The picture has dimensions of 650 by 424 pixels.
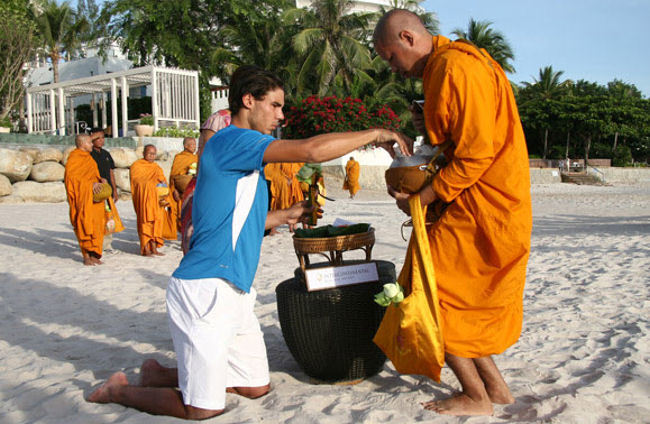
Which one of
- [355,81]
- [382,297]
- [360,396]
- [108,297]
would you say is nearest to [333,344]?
[360,396]

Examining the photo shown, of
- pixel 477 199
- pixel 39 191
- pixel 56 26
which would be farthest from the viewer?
pixel 56 26

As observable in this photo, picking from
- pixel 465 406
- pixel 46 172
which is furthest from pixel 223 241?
pixel 46 172

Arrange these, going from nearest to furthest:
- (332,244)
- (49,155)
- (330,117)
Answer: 1. (332,244)
2. (49,155)
3. (330,117)

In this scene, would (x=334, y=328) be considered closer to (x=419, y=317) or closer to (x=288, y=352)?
(x=419, y=317)

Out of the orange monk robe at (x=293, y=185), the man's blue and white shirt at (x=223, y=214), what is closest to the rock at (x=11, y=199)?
the orange monk robe at (x=293, y=185)

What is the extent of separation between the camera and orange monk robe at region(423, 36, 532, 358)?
2.36 metres

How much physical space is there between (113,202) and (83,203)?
850mm

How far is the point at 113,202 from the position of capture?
8.51 metres

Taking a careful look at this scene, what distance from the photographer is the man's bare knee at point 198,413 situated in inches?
102

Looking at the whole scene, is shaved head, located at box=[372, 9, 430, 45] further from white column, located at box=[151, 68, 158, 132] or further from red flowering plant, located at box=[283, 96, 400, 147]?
white column, located at box=[151, 68, 158, 132]

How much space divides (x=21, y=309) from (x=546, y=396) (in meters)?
4.78

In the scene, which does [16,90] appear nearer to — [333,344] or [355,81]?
[355,81]

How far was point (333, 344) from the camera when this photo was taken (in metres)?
3.06

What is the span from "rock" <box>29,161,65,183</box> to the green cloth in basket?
15.2m
